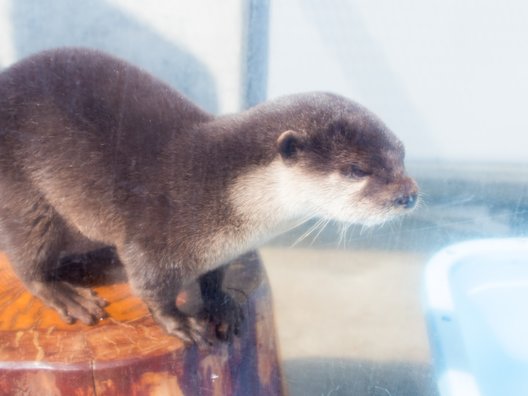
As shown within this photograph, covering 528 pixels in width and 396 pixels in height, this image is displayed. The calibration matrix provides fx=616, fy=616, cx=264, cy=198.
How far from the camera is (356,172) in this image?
1272mm

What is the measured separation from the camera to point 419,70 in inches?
104

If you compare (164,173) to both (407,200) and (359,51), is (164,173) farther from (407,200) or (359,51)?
(359,51)

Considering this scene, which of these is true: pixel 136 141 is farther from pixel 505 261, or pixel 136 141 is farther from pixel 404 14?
pixel 404 14

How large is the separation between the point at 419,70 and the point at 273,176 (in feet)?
5.13

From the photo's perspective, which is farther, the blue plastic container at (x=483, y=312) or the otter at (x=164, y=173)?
the blue plastic container at (x=483, y=312)


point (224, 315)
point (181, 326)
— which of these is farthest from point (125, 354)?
point (224, 315)

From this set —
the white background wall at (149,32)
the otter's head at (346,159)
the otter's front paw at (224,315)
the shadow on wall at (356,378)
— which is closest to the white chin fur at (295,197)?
the otter's head at (346,159)

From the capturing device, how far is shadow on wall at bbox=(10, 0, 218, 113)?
236 centimetres

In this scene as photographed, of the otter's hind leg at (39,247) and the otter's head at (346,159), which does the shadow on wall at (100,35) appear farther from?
the otter's head at (346,159)

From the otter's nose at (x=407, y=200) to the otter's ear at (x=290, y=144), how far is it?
226 millimetres

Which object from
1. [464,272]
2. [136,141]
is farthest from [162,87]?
[464,272]

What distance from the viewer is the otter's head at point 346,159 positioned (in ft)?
4.07

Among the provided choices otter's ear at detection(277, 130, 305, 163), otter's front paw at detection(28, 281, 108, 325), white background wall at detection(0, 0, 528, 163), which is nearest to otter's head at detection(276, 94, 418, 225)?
otter's ear at detection(277, 130, 305, 163)

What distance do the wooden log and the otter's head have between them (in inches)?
14.9
